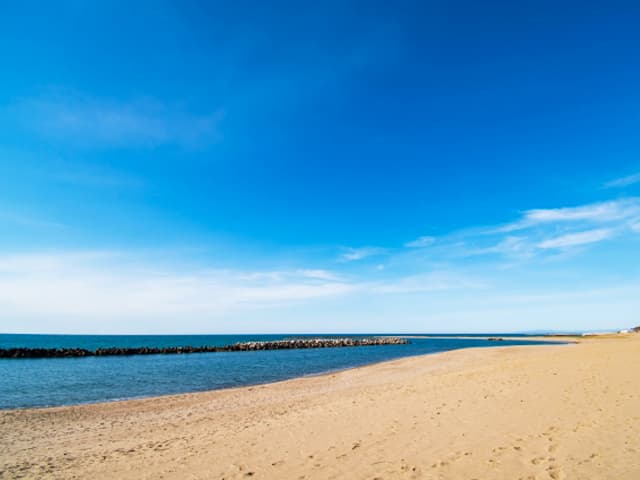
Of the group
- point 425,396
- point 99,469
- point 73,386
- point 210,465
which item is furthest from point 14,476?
point 73,386

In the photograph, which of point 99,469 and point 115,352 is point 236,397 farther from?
point 115,352

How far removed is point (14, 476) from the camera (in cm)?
861

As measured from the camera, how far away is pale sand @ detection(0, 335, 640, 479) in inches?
290

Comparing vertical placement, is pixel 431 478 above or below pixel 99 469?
above

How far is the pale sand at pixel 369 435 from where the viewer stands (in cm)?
736

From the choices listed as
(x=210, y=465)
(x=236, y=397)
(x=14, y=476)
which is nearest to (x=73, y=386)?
(x=236, y=397)

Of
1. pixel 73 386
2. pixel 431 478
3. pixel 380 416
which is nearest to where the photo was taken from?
pixel 431 478

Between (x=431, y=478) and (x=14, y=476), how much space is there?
9871 mm

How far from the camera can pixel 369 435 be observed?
977 centimetres

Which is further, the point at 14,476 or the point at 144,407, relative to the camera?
the point at 144,407

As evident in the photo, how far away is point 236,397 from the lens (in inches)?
778

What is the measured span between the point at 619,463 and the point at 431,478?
374 cm

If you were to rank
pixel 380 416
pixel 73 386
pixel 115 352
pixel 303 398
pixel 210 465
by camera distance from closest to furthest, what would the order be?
pixel 210 465
pixel 380 416
pixel 303 398
pixel 73 386
pixel 115 352

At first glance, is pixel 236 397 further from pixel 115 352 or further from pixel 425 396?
pixel 115 352
